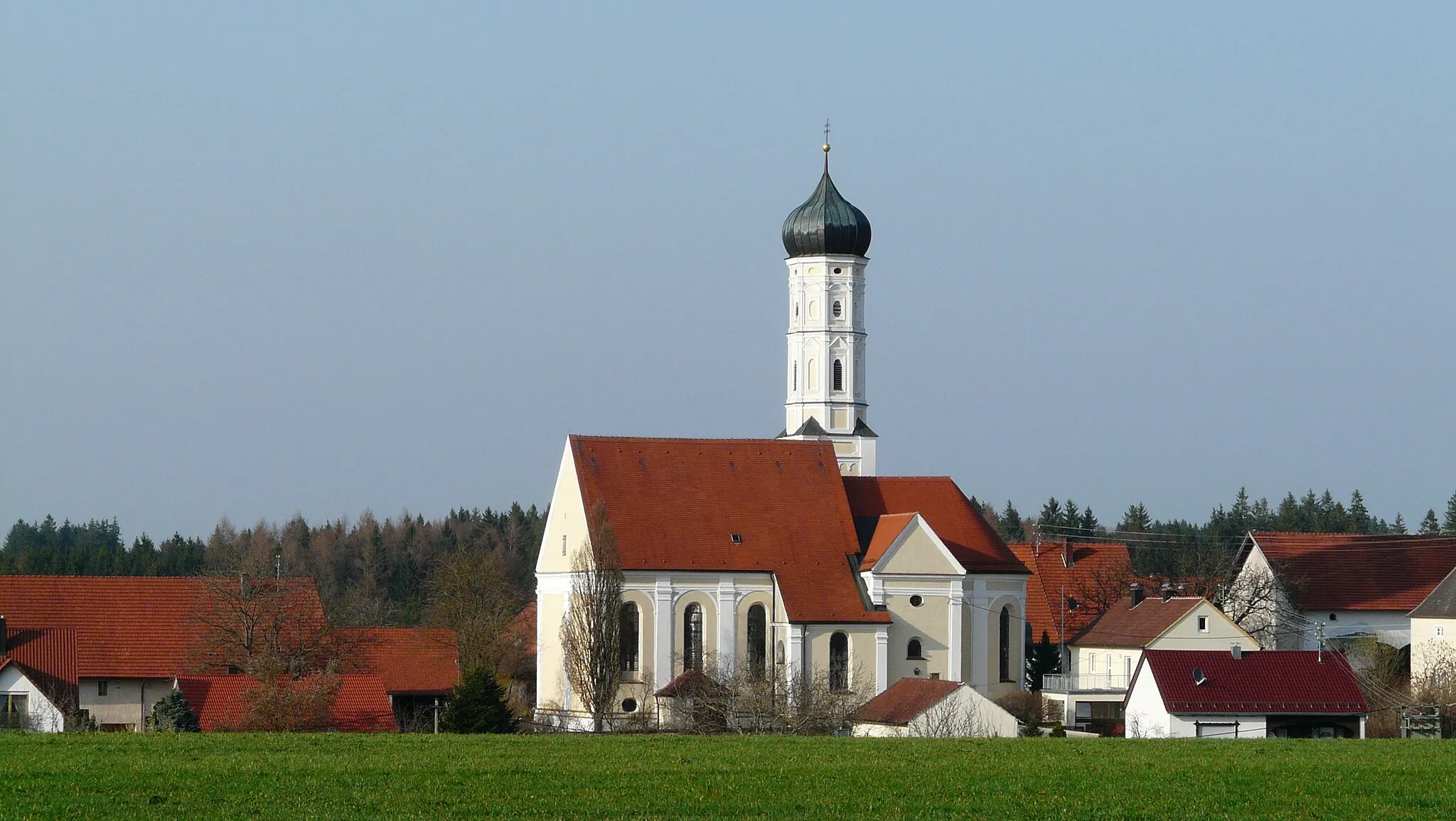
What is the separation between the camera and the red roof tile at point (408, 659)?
59.6 m

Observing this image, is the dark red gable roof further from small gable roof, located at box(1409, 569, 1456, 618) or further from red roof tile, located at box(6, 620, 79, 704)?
red roof tile, located at box(6, 620, 79, 704)

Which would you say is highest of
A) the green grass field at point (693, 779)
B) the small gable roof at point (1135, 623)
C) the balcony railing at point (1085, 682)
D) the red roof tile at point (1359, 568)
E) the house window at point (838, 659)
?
the red roof tile at point (1359, 568)

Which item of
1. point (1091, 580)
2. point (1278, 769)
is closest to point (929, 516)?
point (1091, 580)

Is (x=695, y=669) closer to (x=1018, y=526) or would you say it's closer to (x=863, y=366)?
(x=863, y=366)

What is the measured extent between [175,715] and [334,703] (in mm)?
3263

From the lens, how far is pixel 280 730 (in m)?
42.5

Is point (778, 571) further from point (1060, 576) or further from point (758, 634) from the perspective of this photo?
point (1060, 576)

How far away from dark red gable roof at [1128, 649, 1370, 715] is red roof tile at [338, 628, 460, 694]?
20702 millimetres

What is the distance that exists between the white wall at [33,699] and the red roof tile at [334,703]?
2944 millimetres

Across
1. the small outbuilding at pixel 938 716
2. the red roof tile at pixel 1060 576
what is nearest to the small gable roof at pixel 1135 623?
the red roof tile at pixel 1060 576

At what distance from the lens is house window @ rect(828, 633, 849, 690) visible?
5716 centimetres

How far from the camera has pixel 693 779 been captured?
28016mm

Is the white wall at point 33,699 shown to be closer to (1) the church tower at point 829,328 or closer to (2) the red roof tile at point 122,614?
(2) the red roof tile at point 122,614

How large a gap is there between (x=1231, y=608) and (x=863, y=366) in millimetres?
16237
